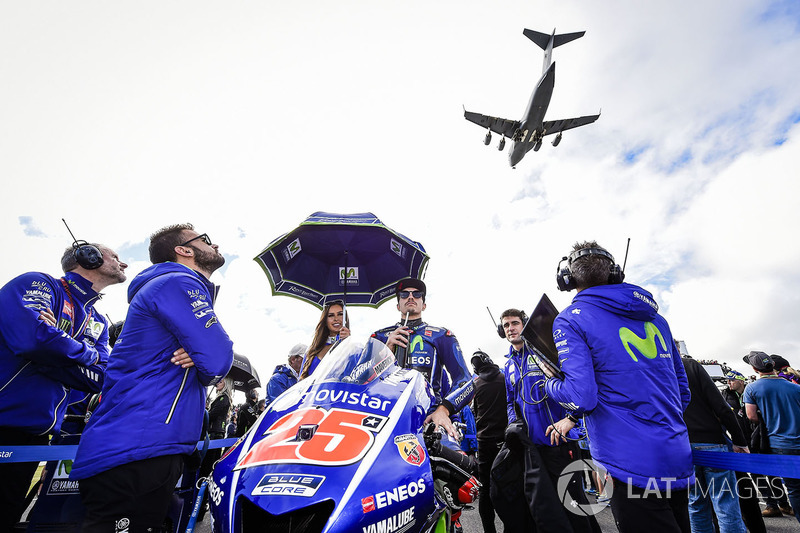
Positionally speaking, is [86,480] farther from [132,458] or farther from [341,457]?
[341,457]

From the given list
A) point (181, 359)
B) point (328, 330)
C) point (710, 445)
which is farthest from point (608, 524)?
point (181, 359)

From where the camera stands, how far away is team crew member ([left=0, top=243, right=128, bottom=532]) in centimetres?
263

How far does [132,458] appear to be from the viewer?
5.70 feet

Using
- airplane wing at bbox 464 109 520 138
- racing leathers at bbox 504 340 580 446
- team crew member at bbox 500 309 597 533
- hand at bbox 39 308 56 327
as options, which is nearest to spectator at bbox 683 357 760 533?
team crew member at bbox 500 309 597 533

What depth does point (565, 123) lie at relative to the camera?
30.2 meters

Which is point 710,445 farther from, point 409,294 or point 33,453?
point 33,453

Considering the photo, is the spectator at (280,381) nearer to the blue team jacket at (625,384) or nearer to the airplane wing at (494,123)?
the blue team jacket at (625,384)

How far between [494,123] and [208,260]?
30.0m

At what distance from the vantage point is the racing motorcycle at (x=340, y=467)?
130 centimetres

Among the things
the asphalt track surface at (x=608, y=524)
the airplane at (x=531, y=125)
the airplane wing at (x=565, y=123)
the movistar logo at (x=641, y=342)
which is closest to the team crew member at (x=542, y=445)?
the movistar logo at (x=641, y=342)

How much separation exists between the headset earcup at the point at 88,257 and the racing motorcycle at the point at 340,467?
2.39 meters

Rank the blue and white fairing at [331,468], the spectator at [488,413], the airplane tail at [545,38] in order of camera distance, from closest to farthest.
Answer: the blue and white fairing at [331,468]
the spectator at [488,413]
the airplane tail at [545,38]

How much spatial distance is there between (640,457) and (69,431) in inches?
196

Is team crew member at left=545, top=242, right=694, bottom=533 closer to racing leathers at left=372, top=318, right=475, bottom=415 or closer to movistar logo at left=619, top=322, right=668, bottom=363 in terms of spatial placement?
movistar logo at left=619, top=322, right=668, bottom=363
